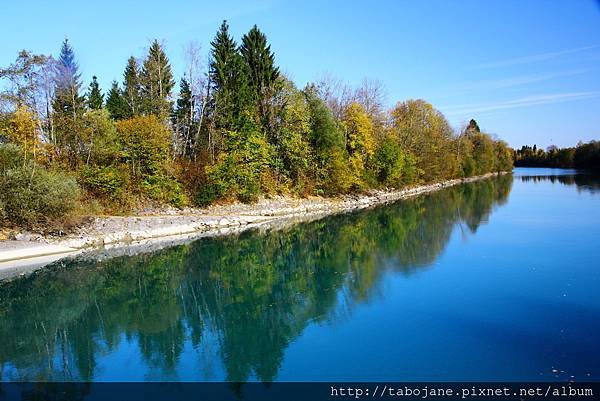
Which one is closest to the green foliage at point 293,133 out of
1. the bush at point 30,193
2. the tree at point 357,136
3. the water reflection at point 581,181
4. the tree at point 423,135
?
the tree at point 357,136

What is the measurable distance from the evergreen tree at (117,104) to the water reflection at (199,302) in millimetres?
20687

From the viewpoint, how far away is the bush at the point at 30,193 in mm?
23469

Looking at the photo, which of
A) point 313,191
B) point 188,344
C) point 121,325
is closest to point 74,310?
point 121,325

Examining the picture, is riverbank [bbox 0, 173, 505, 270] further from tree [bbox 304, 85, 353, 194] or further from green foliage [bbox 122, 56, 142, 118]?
green foliage [bbox 122, 56, 142, 118]

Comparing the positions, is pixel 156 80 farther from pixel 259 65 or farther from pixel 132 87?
pixel 259 65

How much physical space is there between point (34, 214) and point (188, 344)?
1684cm

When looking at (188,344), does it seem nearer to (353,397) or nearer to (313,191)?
(353,397)

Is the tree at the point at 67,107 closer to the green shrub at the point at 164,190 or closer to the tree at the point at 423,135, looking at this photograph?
the green shrub at the point at 164,190

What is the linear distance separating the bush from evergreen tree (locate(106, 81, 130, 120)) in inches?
676

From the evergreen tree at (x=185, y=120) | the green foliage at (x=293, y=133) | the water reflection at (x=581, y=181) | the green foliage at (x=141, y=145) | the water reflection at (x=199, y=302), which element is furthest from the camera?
the water reflection at (x=581, y=181)

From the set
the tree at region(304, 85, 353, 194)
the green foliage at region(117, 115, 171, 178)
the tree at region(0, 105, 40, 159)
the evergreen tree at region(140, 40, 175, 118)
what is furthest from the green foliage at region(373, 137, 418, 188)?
the tree at region(0, 105, 40, 159)

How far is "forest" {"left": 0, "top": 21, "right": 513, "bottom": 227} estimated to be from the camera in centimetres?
2580

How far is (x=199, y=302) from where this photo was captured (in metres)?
15.4

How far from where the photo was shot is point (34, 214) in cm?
2372
